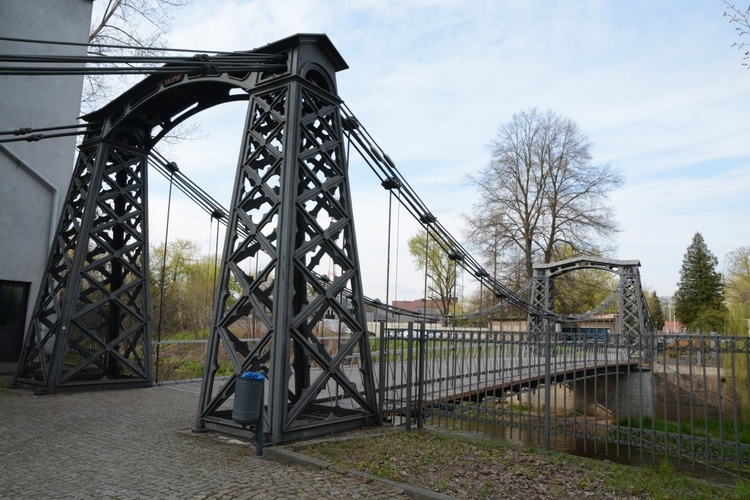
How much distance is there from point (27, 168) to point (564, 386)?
1410 cm

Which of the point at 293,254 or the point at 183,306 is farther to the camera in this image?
the point at 183,306

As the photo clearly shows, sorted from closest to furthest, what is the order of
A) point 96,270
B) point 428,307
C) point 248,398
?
point 248,398 < point 96,270 < point 428,307

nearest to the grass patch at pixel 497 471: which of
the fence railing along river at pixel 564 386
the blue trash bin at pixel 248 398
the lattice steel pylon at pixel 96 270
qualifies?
the fence railing along river at pixel 564 386

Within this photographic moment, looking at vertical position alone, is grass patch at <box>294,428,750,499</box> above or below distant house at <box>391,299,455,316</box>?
below

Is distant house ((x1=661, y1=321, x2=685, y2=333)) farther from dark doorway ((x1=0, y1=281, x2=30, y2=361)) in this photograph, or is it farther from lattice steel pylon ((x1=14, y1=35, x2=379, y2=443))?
dark doorway ((x1=0, y1=281, x2=30, y2=361))

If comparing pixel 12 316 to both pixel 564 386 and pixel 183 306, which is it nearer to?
pixel 183 306

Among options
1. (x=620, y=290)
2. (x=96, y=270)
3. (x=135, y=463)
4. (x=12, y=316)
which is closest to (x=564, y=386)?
(x=135, y=463)

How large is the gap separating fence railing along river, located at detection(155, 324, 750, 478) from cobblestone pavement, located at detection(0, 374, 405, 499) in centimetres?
282

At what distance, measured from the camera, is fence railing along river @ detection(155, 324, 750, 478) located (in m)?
6.40

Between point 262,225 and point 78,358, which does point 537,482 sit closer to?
point 262,225

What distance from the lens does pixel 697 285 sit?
47969 millimetres

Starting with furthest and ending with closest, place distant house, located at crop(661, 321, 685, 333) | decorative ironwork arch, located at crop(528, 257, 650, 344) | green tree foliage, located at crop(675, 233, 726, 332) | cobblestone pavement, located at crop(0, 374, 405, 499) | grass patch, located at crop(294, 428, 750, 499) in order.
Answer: green tree foliage, located at crop(675, 233, 726, 332) < distant house, located at crop(661, 321, 685, 333) < decorative ironwork arch, located at crop(528, 257, 650, 344) < grass patch, located at crop(294, 428, 750, 499) < cobblestone pavement, located at crop(0, 374, 405, 499)

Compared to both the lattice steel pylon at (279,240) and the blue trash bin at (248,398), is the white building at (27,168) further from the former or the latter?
the blue trash bin at (248,398)

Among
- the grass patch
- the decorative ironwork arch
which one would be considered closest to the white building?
the grass patch
